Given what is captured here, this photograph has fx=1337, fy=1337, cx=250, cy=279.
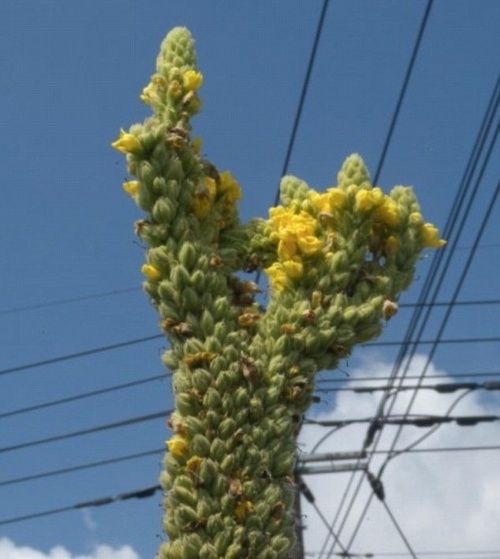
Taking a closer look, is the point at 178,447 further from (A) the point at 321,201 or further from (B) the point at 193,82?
(B) the point at 193,82

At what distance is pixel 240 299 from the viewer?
429 cm

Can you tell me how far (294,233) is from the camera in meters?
4.23

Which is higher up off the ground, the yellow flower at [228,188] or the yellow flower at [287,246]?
the yellow flower at [228,188]

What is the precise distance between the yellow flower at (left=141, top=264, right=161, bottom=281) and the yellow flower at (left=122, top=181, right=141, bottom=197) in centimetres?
25

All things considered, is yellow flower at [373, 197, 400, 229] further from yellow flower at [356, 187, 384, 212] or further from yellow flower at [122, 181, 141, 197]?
yellow flower at [122, 181, 141, 197]

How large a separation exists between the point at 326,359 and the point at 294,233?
42 centimetres

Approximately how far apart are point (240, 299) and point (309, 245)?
29 centimetres

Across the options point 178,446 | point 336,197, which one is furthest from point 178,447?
point 336,197

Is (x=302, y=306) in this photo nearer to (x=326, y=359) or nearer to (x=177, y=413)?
(x=326, y=359)

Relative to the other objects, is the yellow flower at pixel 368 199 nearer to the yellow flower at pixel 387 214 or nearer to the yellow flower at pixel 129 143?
the yellow flower at pixel 387 214

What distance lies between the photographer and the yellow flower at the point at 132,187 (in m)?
4.17

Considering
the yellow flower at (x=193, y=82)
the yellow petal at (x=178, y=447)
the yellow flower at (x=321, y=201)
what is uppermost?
the yellow flower at (x=193, y=82)

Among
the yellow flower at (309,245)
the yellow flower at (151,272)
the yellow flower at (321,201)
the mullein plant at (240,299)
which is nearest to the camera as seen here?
the mullein plant at (240,299)

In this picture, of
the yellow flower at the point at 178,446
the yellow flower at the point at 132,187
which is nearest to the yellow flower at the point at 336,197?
the yellow flower at the point at 132,187
